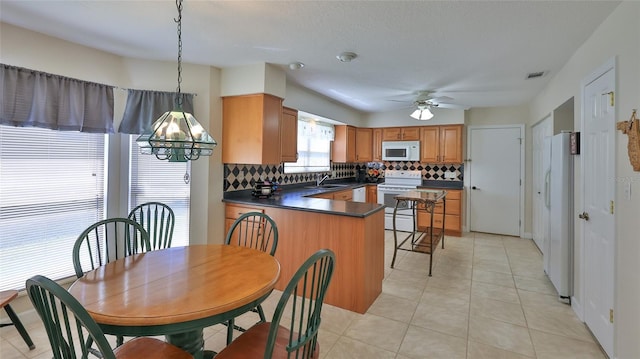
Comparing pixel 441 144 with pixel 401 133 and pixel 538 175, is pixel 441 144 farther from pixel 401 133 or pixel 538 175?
pixel 538 175

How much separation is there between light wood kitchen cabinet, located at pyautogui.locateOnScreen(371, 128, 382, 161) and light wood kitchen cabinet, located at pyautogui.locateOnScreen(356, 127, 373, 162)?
6 centimetres

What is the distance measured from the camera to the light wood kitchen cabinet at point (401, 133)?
233 inches

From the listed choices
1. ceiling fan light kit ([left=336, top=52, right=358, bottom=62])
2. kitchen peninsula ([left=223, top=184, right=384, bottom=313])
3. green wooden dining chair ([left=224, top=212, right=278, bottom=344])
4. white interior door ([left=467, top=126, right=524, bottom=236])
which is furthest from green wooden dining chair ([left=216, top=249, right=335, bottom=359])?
white interior door ([left=467, top=126, right=524, bottom=236])

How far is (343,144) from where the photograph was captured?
5.88 meters

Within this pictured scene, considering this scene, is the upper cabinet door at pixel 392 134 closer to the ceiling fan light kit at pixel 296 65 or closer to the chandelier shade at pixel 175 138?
the ceiling fan light kit at pixel 296 65

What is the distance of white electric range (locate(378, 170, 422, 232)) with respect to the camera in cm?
557

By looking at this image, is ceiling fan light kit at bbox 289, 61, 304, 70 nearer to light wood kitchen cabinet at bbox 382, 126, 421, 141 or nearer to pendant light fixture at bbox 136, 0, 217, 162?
pendant light fixture at bbox 136, 0, 217, 162

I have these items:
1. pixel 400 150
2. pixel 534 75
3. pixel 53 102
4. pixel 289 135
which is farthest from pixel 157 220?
pixel 400 150

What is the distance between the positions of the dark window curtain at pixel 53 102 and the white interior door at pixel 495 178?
18.7ft

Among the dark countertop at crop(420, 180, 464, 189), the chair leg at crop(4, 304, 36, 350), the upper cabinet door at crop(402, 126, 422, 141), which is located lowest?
the chair leg at crop(4, 304, 36, 350)

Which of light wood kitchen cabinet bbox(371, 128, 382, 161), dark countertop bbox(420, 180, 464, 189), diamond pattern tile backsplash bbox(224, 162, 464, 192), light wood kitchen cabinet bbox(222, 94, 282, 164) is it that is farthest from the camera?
light wood kitchen cabinet bbox(371, 128, 382, 161)

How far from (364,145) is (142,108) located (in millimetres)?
4314

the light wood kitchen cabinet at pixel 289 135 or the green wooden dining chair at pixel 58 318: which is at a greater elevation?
the light wood kitchen cabinet at pixel 289 135

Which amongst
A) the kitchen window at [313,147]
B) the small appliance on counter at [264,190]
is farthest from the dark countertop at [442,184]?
the small appliance on counter at [264,190]
